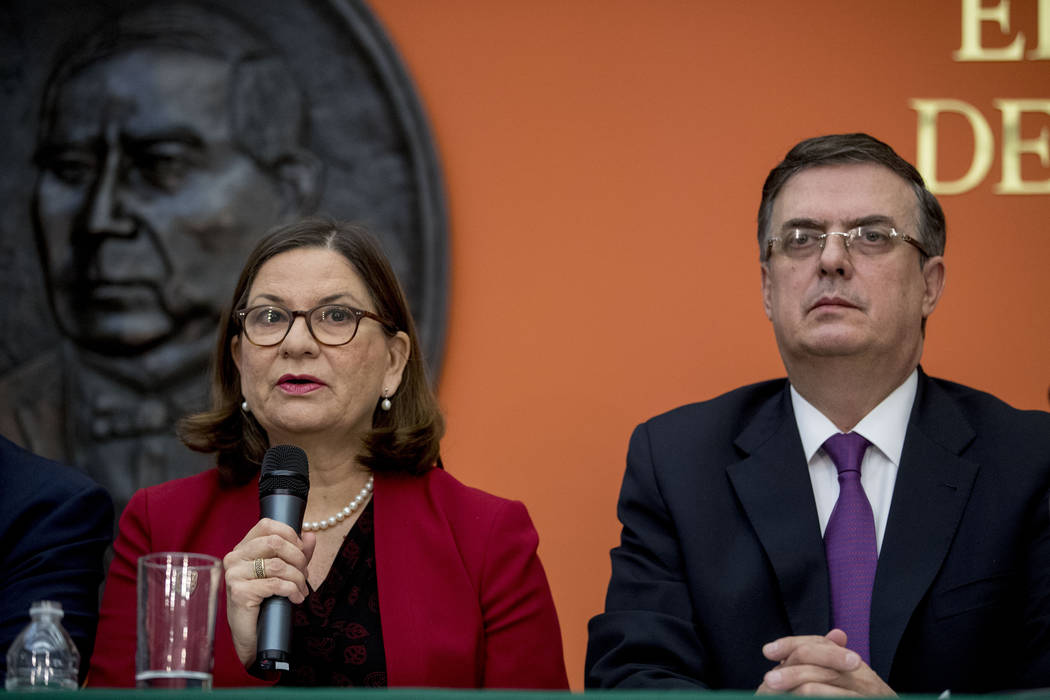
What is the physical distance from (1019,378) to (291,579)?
214cm

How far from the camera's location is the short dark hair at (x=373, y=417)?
2564 mm

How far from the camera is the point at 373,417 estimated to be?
2.66 metres

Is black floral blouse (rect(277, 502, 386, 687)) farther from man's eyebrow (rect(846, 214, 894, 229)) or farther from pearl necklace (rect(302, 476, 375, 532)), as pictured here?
man's eyebrow (rect(846, 214, 894, 229))

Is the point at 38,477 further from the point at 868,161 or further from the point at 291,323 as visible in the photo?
the point at 868,161

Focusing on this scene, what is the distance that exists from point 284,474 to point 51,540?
0.64 metres

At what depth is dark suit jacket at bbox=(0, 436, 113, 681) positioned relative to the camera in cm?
220

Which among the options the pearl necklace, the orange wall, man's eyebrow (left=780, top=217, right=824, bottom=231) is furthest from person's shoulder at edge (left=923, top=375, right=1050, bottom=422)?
the pearl necklace

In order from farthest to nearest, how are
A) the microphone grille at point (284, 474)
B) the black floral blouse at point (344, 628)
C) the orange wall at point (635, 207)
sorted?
the orange wall at point (635, 207) → the black floral blouse at point (344, 628) → the microphone grille at point (284, 474)

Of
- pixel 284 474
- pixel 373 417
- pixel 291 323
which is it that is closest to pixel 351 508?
pixel 373 417

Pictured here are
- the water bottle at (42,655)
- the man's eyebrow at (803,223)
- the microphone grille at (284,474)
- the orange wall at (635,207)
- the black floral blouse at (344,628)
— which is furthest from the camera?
the orange wall at (635,207)

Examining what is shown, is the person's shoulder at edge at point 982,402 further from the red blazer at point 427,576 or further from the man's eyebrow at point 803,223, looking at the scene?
the red blazer at point 427,576

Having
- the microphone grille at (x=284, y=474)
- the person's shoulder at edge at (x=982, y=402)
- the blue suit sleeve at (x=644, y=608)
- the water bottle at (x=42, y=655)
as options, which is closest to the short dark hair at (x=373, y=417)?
the blue suit sleeve at (x=644, y=608)

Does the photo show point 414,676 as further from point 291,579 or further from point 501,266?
point 501,266

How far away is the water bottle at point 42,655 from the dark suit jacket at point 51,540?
0.46m
